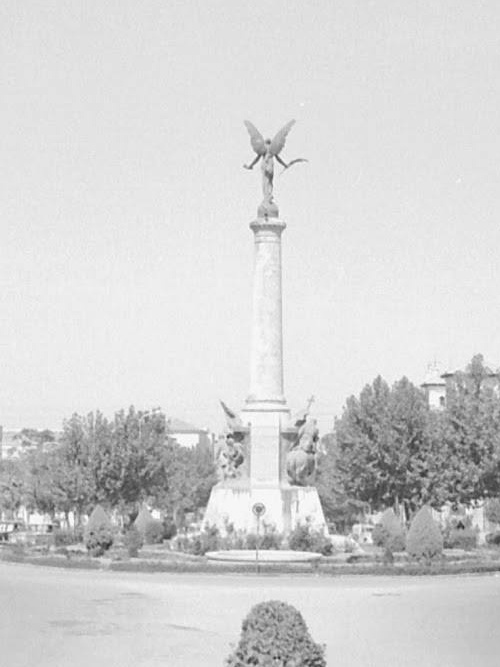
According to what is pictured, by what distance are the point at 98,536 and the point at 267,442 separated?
7473 mm

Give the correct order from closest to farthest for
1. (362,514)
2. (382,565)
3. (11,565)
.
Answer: (382,565) → (11,565) → (362,514)

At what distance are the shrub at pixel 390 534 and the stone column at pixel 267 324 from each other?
Result: 6780 millimetres

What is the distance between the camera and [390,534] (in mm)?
47656

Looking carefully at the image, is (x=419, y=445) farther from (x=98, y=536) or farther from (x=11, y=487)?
(x=11, y=487)

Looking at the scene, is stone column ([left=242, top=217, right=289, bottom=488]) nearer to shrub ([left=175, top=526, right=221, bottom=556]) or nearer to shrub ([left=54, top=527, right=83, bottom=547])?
shrub ([left=175, top=526, right=221, bottom=556])

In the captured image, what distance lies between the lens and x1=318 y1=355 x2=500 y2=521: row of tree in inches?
2243

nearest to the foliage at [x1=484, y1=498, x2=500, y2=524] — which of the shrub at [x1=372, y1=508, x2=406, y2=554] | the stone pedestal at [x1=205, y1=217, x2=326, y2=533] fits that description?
the shrub at [x1=372, y1=508, x2=406, y2=554]

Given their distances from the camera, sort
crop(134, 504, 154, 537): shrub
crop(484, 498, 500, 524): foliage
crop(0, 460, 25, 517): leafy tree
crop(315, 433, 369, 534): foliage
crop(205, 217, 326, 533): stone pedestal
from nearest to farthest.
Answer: crop(205, 217, 326, 533): stone pedestal → crop(134, 504, 154, 537): shrub → crop(315, 433, 369, 534): foliage → crop(484, 498, 500, 524): foliage → crop(0, 460, 25, 517): leafy tree

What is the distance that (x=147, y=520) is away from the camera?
53.4 metres

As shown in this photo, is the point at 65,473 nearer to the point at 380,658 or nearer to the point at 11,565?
the point at 11,565

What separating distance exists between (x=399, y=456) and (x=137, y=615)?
36.7 m

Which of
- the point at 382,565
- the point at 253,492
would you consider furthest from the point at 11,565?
the point at 382,565

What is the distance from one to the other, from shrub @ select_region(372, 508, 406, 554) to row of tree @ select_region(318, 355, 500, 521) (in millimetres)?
7509

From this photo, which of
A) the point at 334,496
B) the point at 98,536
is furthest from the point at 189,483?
the point at 98,536
